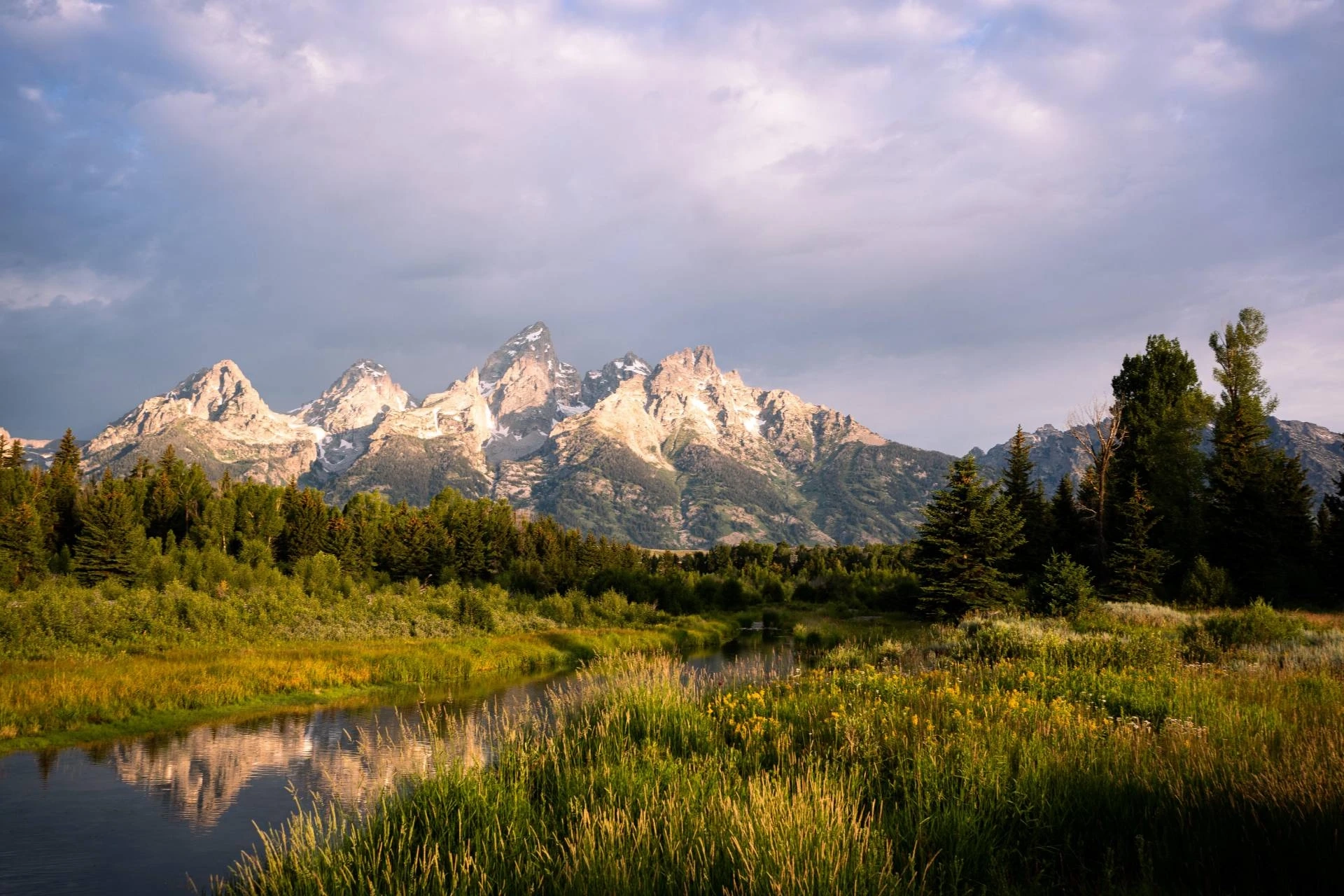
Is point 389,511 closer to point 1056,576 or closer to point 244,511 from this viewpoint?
point 244,511

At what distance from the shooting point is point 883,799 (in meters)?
8.55

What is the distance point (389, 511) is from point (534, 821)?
363 feet

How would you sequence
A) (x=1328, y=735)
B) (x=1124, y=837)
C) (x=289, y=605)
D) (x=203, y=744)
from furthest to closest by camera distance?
1. (x=289, y=605)
2. (x=203, y=744)
3. (x=1328, y=735)
4. (x=1124, y=837)

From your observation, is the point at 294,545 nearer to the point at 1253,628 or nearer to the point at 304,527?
the point at 304,527

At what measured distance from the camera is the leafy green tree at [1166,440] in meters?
44.8

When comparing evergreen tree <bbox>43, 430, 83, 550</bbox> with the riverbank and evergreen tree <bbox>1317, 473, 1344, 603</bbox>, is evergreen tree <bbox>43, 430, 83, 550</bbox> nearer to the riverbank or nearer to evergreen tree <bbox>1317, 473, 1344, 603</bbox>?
the riverbank

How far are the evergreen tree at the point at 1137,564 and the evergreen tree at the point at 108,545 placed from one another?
64.4 meters

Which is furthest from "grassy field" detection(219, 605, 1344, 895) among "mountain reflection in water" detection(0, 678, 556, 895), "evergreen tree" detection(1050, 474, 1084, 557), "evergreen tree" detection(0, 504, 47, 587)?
"evergreen tree" detection(0, 504, 47, 587)

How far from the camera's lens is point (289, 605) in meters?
49.3

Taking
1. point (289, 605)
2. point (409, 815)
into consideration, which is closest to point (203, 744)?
point (409, 815)

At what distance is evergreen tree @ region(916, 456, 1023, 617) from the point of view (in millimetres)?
40906

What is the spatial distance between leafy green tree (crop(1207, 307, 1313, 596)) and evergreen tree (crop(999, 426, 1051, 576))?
10.1 meters

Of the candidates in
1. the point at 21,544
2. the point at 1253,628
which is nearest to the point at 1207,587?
the point at 1253,628

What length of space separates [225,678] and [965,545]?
1459 inches
